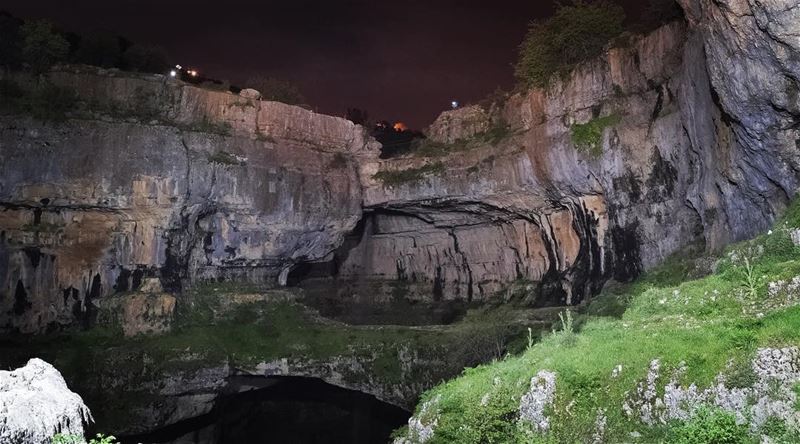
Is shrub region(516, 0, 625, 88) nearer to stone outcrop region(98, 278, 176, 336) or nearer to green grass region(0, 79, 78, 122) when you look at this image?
stone outcrop region(98, 278, 176, 336)

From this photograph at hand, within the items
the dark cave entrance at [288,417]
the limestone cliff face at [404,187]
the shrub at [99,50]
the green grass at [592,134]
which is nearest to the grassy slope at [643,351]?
the limestone cliff face at [404,187]

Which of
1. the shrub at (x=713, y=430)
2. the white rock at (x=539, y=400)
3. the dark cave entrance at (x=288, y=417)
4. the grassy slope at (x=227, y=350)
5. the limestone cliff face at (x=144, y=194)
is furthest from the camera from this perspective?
the dark cave entrance at (x=288, y=417)

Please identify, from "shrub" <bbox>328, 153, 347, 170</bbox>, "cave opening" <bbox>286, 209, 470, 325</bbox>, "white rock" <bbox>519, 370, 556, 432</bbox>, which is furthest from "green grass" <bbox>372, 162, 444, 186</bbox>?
"white rock" <bbox>519, 370, 556, 432</bbox>

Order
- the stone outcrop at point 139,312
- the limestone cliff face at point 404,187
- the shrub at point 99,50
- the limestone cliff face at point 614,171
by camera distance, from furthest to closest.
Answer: the shrub at point 99,50 → the stone outcrop at point 139,312 → the limestone cliff face at point 404,187 → the limestone cliff face at point 614,171

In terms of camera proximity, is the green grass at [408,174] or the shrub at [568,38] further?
the green grass at [408,174]

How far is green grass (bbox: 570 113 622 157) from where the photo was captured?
2533cm

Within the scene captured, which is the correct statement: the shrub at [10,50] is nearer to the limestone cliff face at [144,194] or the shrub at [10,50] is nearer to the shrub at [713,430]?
the limestone cliff face at [144,194]

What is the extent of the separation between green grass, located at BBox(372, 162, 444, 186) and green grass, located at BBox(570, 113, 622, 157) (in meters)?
9.13

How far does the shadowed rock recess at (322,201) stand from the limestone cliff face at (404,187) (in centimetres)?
10

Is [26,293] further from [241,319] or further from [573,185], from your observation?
[573,185]

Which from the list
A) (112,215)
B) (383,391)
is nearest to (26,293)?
(112,215)

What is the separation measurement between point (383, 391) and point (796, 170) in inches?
734

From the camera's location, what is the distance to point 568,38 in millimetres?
29688

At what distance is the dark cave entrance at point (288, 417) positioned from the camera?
28.8 metres
